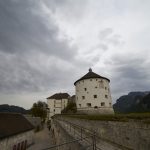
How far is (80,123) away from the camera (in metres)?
18.2

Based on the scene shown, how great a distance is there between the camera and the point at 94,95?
1666 inches

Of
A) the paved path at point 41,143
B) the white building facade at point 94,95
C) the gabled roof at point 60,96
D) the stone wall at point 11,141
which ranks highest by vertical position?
the gabled roof at point 60,96

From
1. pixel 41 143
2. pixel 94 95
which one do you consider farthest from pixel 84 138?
pixel 94 95

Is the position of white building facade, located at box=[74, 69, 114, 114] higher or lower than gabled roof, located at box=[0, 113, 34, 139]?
higher

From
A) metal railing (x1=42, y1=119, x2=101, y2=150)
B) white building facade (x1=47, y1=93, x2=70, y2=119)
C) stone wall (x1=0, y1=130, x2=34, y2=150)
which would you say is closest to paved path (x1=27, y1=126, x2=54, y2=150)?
stone wall (x1=0, y1=130, x2=34, y2=150)

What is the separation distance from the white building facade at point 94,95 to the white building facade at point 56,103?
129 ft

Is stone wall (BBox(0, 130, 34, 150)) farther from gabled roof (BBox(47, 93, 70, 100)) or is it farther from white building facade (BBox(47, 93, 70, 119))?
gabled roof (BBox(47, 93, 70, 100))

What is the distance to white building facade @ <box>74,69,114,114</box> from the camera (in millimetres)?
41969

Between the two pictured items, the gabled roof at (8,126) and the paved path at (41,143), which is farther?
the paved path at (41,143)

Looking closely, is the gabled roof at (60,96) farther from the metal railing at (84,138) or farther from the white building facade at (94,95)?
the metal railing at (84,138)

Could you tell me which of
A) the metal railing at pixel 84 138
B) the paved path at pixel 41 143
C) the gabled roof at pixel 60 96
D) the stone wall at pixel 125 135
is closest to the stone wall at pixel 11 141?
the paved path at pixel 41 143

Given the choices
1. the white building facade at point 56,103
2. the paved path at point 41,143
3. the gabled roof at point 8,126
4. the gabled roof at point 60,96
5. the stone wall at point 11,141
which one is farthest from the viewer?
the gabled roof at point 60,96

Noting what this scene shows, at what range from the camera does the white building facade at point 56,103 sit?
3236 inches

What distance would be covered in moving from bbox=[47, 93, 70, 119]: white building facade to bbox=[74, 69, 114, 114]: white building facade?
1553 inches
